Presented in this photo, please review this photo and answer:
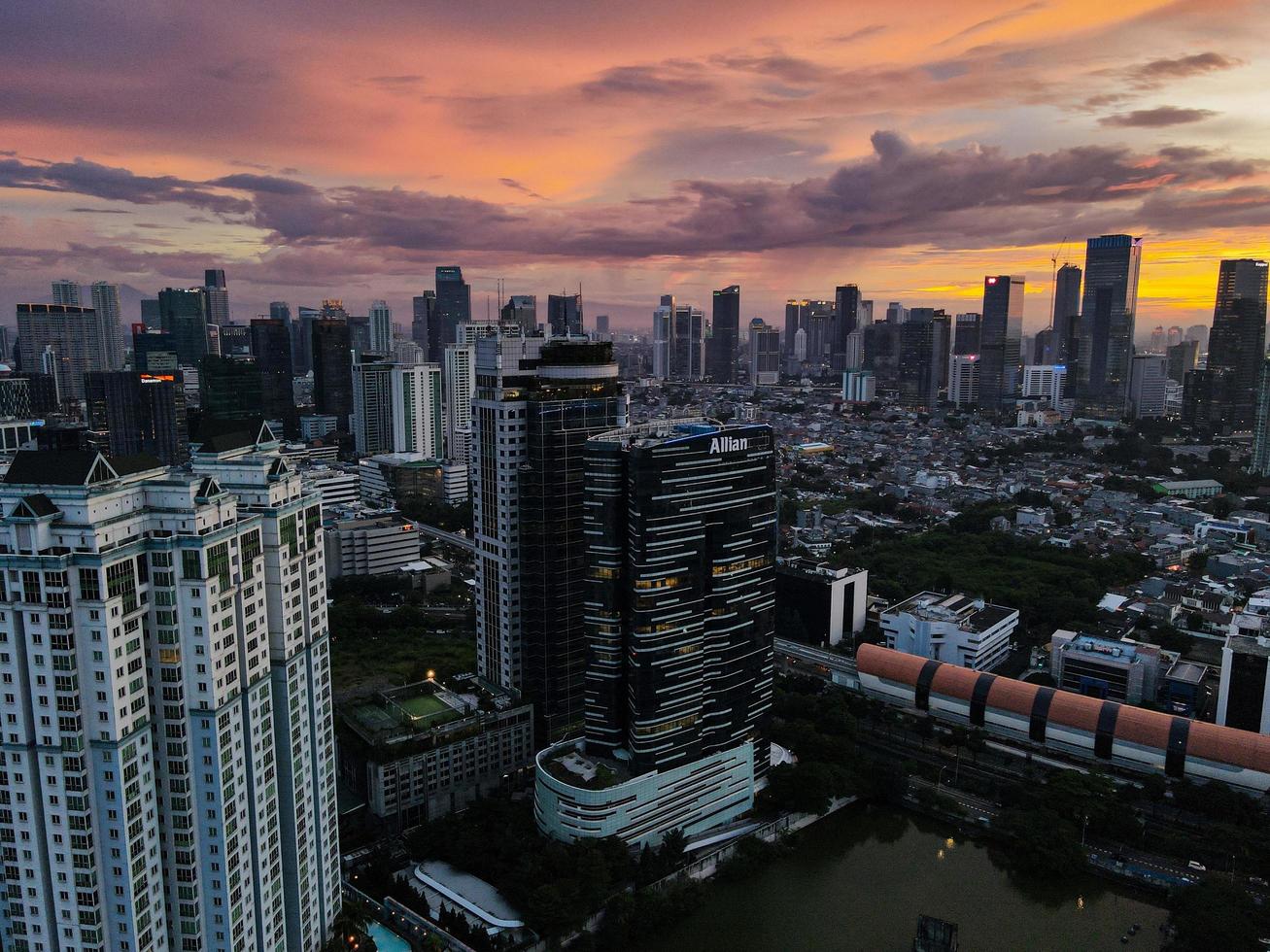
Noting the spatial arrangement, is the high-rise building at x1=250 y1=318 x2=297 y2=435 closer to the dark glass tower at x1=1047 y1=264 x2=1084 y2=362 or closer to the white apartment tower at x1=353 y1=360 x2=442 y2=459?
the white apartment tower at x1=353 y1=360 x2=442 y2=459

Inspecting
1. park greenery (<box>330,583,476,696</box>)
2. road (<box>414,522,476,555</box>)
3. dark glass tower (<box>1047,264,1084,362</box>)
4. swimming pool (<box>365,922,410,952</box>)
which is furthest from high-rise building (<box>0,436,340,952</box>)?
dark glass tower (<box>1047,264,1084,362</box>)

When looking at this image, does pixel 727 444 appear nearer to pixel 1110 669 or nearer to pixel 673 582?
pixel 673 582

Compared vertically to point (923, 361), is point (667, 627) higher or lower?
lower

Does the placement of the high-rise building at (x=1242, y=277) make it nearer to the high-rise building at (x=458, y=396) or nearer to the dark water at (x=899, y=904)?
the high-rise building at (x=458, y=396)

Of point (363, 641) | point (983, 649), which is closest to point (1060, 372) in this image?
point (983, 649)

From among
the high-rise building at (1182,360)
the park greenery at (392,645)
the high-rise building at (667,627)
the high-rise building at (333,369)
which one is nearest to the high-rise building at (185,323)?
the high-rise building at (333,369)

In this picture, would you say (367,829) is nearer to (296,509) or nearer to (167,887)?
(167,887)

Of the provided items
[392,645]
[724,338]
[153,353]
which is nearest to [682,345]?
[724,338]
